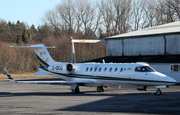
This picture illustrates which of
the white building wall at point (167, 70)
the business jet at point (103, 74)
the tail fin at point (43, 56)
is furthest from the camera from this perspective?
the white building wall at point (167, 70)

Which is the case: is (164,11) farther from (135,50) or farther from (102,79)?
(102,79)

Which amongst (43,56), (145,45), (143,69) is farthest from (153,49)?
(143,69)

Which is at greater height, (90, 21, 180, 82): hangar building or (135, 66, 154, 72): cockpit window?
(90, 21, 180, 82): hangar building

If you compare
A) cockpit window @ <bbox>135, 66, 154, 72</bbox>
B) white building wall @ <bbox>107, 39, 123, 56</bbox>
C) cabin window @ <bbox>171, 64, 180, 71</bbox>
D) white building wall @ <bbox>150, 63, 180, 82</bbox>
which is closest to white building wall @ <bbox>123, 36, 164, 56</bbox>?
white building wall @ <bbox>107, 39, 123, 56</bbox>

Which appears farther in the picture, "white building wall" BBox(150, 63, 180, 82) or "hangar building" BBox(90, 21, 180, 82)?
"hangar building" BBox(90, 21, 180, 82)

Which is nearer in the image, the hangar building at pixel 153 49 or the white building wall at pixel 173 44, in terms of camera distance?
the hangar building at pixel 153 49

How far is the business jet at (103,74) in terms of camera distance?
884 inches

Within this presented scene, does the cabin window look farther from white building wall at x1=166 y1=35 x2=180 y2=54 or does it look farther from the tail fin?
the tail fin

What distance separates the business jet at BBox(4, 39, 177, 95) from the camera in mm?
22453

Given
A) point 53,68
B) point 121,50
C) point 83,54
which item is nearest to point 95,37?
point 83,54

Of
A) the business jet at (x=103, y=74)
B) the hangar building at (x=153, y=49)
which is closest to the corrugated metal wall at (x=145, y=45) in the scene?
the hangar building at (x=153, y=49)

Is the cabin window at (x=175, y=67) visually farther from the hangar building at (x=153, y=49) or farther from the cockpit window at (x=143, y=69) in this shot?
the cockpit window at (x=143, y=69)

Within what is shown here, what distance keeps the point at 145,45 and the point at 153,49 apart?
1.50 metres

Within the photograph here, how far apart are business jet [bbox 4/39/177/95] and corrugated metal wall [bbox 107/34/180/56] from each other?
16.9 m
